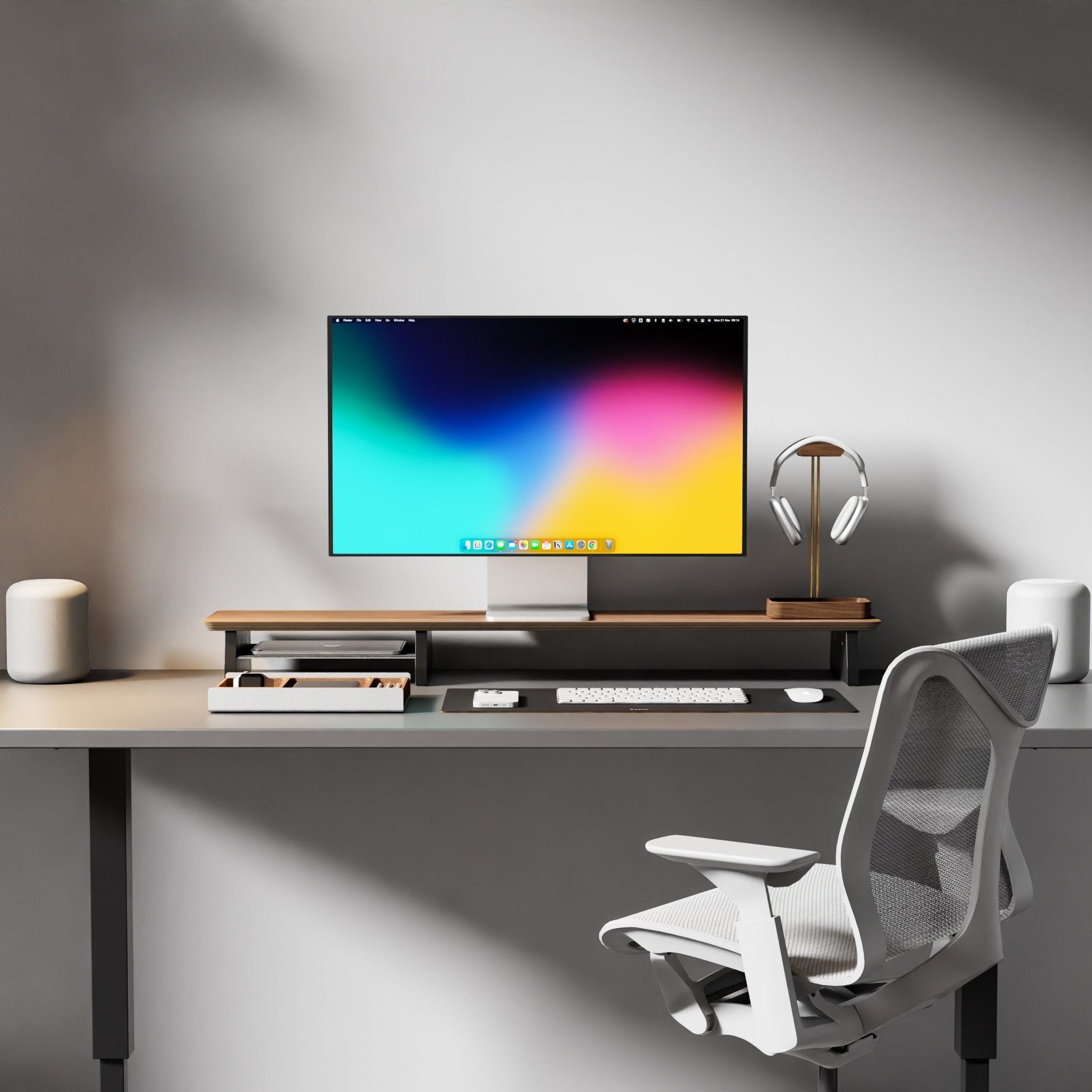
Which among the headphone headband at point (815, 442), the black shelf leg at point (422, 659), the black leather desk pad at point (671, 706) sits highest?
the headphone headband at point (815, 442)

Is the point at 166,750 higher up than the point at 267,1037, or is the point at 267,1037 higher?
the point at 166,750

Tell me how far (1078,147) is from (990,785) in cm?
150

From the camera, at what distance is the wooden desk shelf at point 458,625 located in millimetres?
2012

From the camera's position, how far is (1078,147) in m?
2.22

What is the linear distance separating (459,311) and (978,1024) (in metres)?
1.74

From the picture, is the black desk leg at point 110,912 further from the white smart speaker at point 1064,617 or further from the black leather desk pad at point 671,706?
the white smart speaker at point 1064,617

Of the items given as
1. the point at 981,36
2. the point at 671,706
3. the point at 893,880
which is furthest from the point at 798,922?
the point at 981,36

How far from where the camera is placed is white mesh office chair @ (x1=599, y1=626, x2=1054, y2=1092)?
135 centimetres

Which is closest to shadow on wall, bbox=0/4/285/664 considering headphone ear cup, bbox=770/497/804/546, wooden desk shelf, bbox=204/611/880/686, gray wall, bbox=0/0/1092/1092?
gray wall, bbox=0/0/1092/1092

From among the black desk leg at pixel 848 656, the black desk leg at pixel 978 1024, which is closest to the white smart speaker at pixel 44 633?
the black desk leg at pixel 848 656

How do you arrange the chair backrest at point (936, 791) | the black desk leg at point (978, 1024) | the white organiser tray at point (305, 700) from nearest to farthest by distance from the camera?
the chair backrest at point (936, 791)
the white organiser tray at point (305, 700)
the black desk leg at point (978, 1024)

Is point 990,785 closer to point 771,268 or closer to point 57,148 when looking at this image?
point 771,268

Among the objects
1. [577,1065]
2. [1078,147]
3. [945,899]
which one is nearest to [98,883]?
[577,1065]

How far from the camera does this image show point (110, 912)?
191cm
